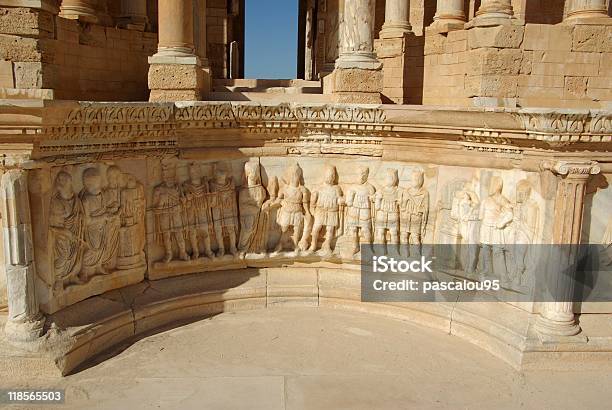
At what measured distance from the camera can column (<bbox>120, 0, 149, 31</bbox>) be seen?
1093 cm

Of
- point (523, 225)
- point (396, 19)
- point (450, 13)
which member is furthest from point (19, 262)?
point (450, 13)

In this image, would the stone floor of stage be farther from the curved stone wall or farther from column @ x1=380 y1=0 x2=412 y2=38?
column @ x1=380 y1=0 x2=412 y2=38

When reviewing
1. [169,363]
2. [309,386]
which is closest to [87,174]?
[169,363]

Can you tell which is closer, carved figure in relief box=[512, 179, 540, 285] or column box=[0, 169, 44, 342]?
column box=[0, 169, 44, 342]

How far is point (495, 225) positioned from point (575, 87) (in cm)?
350

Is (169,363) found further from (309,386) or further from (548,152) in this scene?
(548,152)

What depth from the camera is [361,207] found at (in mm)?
7012

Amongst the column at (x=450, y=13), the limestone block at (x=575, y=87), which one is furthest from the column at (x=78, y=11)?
the limestone block at (x=575, y=87)

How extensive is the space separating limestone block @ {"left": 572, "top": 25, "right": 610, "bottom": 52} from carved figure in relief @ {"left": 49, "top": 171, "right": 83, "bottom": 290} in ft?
24.5

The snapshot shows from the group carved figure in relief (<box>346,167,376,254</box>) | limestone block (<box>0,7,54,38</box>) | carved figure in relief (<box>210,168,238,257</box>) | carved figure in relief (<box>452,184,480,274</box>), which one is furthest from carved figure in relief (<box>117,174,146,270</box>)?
carved figure in relief (<box>452,184,480,274</box>)

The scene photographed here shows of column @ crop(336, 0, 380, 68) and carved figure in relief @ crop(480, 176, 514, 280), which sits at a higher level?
column @ crop(336, 0, 380, 68)

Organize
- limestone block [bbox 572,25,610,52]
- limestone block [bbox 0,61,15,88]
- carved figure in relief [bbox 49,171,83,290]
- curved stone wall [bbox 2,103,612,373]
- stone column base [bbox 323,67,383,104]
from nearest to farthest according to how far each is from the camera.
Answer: curved stone wall [bbox 2,103,612,373], carved figure in relief [bbox 49,171,83,290], limestone block [bbox 0,61,15,88], stone column base [bbox 323,67,383,104], limestone block [bbox 572,25,610,52]

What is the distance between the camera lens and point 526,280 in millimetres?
6035

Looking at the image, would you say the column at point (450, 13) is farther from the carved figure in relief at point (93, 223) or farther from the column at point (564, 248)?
the carved figure in relief at point (93, 223)
